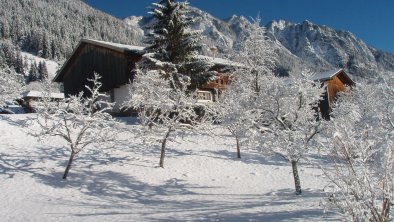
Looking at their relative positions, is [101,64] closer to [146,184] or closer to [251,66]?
[251,66]

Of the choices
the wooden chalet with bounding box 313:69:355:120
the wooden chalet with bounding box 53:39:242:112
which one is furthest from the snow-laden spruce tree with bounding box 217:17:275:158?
the wooden chalet with bounding box 313:69:355:120

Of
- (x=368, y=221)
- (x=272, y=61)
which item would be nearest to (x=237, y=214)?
(x=368, y=221)

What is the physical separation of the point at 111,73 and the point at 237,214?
27929 mm

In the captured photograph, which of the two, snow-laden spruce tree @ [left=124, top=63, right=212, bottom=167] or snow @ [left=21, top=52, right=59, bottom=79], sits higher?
snow @ [left=21, top=52, right=59, bottom=79]

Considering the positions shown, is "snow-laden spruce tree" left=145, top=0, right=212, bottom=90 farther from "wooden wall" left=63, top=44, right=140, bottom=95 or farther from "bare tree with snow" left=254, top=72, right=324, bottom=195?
"bare tree with snow" left=254, top=72, right=324, bottom=195

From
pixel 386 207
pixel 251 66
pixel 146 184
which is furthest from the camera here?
pixel 251 66

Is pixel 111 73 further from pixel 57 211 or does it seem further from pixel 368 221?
pixel 368 221

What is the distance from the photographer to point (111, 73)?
39.0 metres

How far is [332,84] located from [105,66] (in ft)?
102

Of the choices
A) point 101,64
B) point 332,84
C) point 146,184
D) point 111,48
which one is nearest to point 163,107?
point 146,184

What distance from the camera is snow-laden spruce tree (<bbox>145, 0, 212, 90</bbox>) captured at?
31.3m

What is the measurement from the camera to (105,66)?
3975 centimetres

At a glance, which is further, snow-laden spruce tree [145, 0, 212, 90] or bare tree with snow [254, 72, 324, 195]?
snow-laden spruce tree [145, 0, 212, 90]

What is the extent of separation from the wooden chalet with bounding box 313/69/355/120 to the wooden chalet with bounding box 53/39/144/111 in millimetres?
25879
